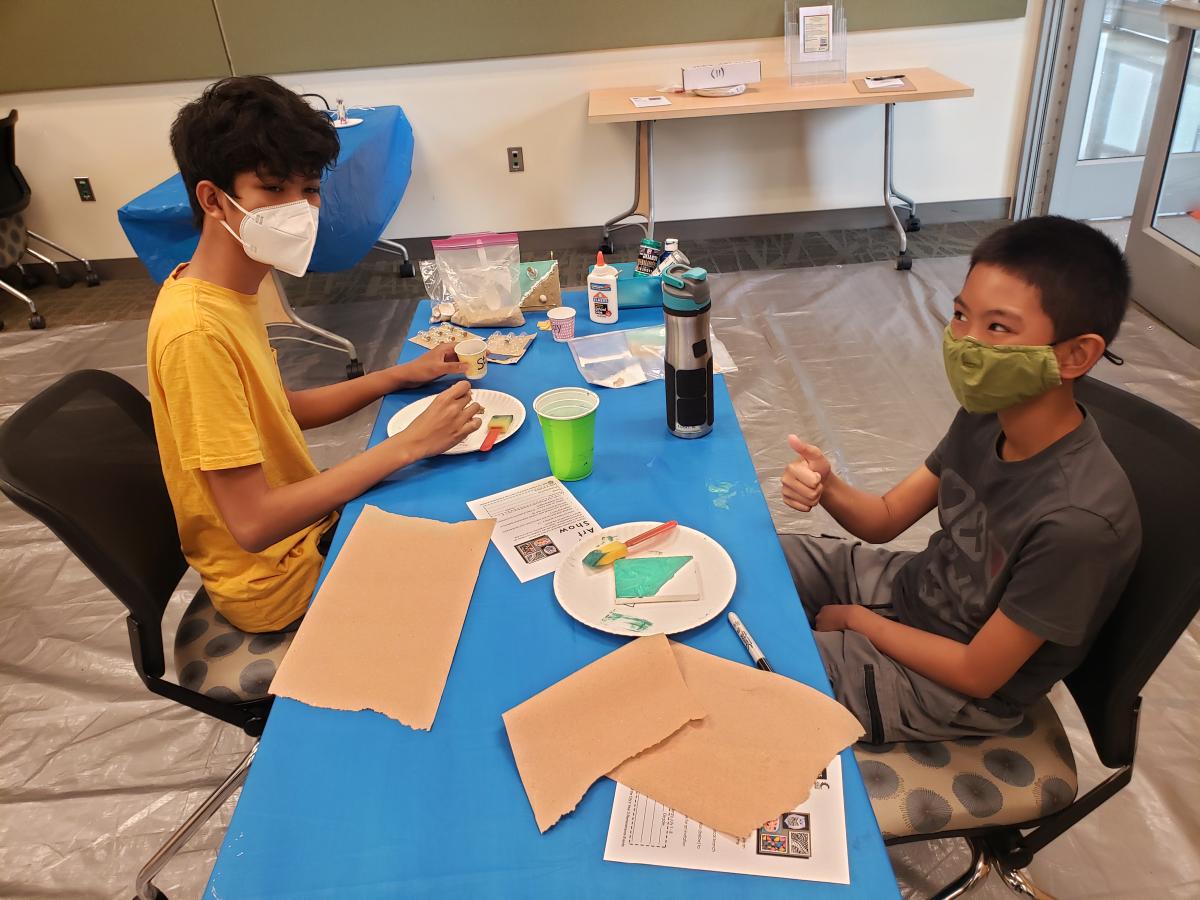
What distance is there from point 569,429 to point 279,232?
600 millimetres

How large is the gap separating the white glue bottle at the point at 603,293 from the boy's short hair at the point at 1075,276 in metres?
0.85

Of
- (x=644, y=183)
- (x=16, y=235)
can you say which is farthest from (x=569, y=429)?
(x=16, y=235)

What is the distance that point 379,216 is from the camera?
3.25 meters

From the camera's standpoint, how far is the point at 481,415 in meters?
1.42

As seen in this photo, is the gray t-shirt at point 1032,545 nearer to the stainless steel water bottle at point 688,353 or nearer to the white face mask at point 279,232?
the stainless steel water bottle at point 688,353

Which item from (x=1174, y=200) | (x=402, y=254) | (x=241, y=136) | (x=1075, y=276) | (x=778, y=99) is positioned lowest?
(x=402, y=254)

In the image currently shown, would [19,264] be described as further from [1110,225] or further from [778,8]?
[1110,225]

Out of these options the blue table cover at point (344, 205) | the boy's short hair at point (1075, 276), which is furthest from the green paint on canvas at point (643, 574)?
the blue table cover at point (344, 205)

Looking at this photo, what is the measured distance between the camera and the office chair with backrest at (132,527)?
1.13 m

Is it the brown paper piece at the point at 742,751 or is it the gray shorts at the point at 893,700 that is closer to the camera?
the brown paper piece at the point at 742,751

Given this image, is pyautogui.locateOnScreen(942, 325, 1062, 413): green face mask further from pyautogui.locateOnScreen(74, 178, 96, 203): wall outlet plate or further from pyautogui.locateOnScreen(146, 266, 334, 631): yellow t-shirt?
pyautogui.locateOnScreen(74, 178, 96, 203): wall outlet plate

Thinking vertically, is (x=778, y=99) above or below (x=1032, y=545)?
above

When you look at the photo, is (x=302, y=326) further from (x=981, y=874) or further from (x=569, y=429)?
(x=981, y=874)

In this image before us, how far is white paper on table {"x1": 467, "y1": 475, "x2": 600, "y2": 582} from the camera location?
3.56ft
